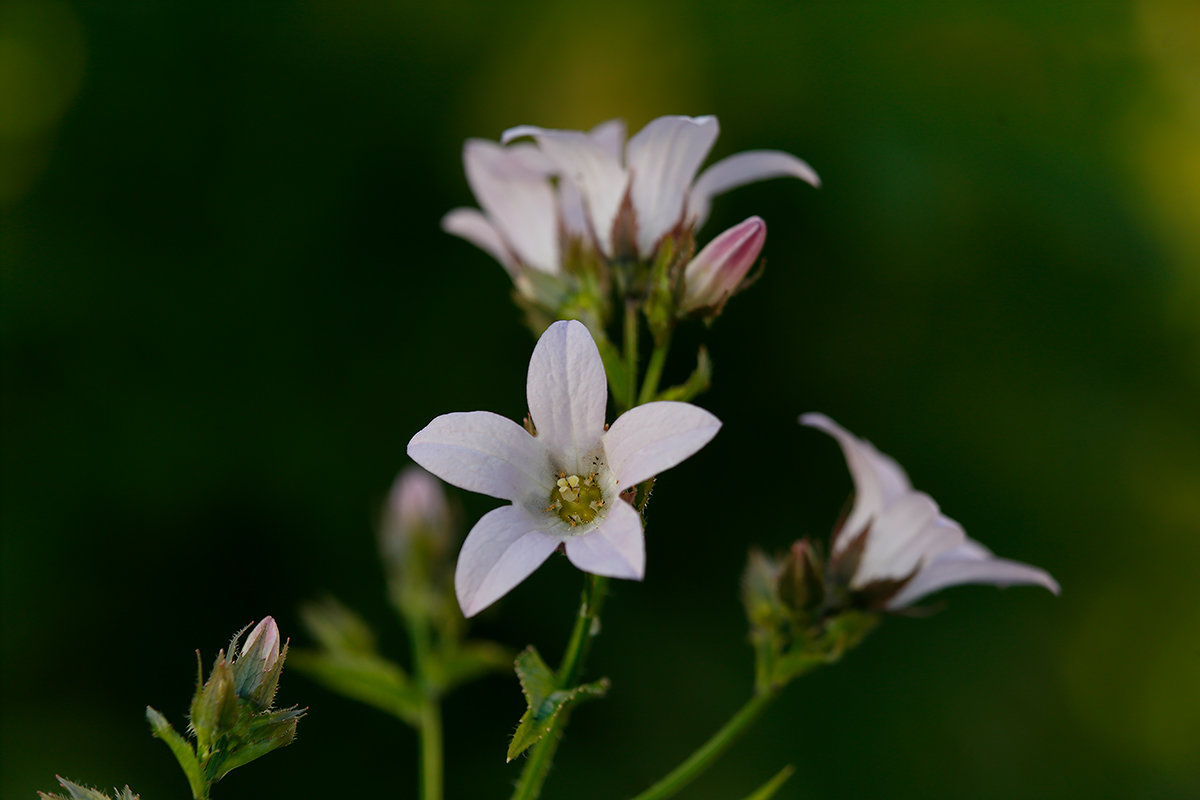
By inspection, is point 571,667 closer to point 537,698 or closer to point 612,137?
point 537,698

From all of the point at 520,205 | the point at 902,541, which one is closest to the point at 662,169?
the point at 520,205

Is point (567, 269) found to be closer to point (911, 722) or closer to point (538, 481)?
point (538, 481)

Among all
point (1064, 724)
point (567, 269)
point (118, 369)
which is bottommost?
point (1064, 724)

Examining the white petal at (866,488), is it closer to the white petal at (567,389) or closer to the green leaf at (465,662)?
the white petal at (567,389)

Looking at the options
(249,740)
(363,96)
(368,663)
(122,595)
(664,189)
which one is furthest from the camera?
(363,96)

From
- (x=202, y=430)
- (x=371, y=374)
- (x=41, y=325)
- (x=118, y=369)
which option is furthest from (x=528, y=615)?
(x=41, y=325)

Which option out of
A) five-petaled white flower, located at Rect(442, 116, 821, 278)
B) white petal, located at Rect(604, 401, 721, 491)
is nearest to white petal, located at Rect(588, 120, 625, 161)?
five-petaled white flower, located at Rect(442, 116, 821, 278)
